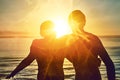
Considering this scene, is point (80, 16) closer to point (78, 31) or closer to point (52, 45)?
point (78, 31)

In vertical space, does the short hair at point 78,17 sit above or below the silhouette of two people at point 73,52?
above

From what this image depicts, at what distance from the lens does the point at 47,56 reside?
6621 mm

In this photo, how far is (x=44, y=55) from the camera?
6.62m

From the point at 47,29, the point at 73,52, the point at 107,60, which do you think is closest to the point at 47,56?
the point at 47,29

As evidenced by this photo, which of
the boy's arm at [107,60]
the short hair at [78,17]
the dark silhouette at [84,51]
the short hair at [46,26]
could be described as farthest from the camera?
the short hair at [46,26]

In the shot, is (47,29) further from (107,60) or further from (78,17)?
(107,60)

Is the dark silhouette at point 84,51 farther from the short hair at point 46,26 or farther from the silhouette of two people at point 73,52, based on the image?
the short hair at point 46,26

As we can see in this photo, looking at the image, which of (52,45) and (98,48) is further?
(52,45)

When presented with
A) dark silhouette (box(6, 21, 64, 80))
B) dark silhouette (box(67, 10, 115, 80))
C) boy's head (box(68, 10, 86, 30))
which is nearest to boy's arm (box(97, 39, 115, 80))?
dark silhouette (box(67, 10, 115, 80))

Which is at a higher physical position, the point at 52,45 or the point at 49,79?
the point at 52,45

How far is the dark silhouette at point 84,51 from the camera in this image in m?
5.91

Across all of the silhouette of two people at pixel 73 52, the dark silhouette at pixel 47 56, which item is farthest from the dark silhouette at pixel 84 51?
the dark silhouette at pixel 47 56

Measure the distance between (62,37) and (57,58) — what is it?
0.45 metres

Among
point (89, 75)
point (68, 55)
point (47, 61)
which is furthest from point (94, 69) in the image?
point (47, 61)
